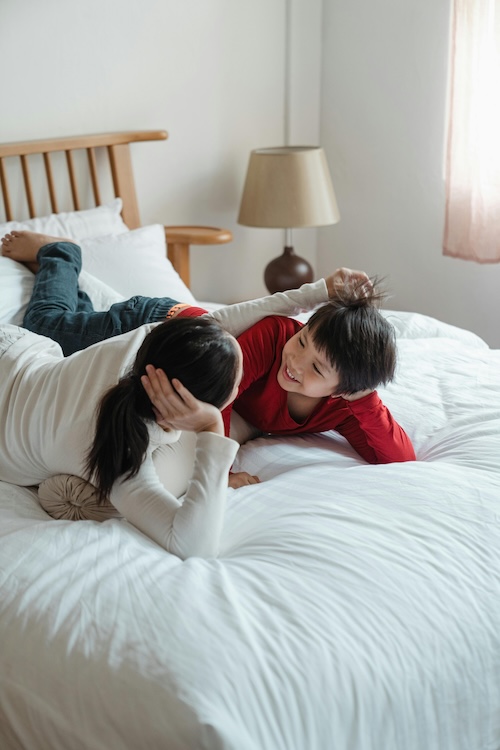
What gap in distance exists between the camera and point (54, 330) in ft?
5.77

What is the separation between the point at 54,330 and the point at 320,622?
1022 millimetres

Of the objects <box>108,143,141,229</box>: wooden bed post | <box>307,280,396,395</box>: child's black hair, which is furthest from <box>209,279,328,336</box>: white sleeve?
<box>108,143,141,229</box>: wooden bed post

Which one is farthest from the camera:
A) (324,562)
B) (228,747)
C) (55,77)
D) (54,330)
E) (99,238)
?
(55,77)

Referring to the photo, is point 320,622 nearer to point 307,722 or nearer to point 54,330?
point 307,722

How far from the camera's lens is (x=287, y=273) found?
288 cm

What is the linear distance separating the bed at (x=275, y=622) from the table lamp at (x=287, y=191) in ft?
5.19

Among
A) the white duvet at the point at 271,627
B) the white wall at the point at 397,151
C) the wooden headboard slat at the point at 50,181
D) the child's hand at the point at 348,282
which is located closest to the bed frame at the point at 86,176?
the wooden headboard slat at the point at 50,181

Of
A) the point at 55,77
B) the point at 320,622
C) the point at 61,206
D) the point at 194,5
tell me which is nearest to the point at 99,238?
the point at 61,206

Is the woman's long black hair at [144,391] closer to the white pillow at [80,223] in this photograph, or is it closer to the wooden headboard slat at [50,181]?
the white pillow at [80,223]

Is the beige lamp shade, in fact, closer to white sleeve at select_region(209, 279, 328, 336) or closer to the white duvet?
white sleeve at select_region(209, 279, 328, 336)

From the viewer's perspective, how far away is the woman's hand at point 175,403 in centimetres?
109

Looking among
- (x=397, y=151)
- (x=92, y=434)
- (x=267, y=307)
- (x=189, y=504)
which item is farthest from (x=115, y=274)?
(x=397, y=151)

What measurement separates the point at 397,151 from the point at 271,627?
2.40m

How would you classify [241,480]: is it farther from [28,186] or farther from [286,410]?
[28,186]
